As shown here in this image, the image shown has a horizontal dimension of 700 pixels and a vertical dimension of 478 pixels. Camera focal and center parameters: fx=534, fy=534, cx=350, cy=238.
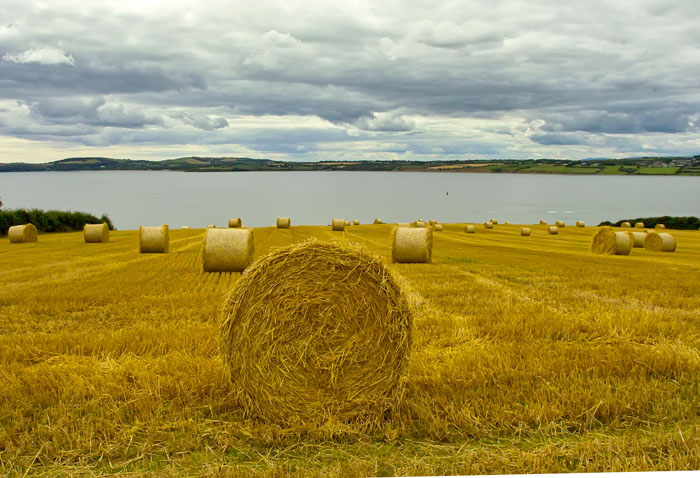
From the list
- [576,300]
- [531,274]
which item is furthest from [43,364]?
[531,274]

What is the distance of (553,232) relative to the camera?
137ft

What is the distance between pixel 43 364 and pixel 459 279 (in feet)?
35.7

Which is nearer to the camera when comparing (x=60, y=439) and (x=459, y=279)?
(x=60, y=439)

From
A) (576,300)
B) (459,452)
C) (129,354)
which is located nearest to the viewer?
(459,452)

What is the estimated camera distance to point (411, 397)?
18.9 ft

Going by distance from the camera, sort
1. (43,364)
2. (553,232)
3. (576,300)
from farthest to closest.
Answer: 1. (553,232)
2. (576,300)
3. (43,364)

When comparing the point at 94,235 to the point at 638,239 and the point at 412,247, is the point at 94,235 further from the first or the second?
the point at 638,239

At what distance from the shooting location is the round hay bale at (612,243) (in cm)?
2387

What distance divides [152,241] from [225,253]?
887 cm

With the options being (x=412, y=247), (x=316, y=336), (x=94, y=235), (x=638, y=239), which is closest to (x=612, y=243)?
(x=638, y=239)

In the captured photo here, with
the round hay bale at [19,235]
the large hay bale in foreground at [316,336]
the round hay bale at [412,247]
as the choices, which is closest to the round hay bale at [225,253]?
the round hay bale at [412,247]

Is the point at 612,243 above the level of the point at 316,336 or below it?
below

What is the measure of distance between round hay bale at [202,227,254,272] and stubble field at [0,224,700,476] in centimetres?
470

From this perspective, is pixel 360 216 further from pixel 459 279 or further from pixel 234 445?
pixel 234 445
